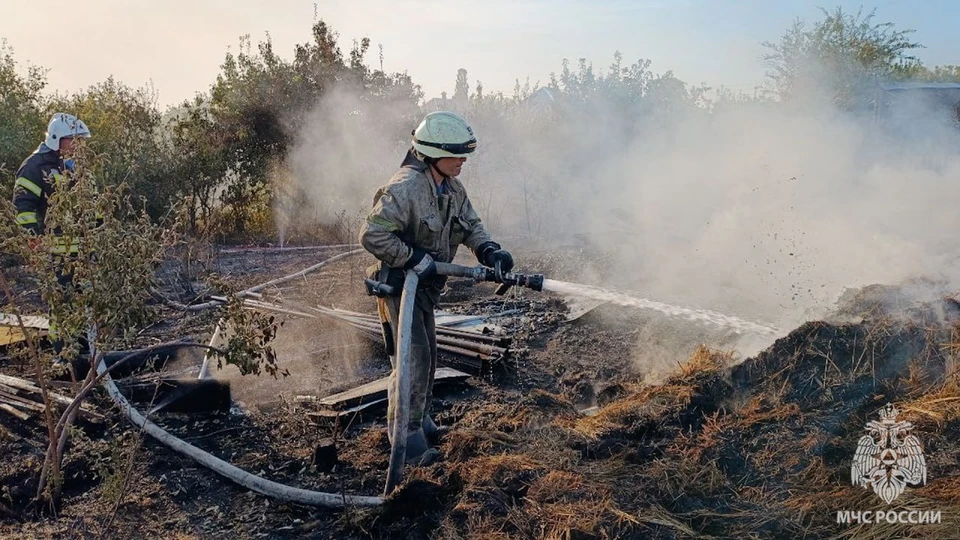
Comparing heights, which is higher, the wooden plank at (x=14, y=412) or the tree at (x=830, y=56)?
the tree at (x=830, y=56)

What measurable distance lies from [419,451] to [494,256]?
1.33 meters

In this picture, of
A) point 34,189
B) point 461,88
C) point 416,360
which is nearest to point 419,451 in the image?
point 416,360

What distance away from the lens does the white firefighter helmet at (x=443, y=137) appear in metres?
4.07

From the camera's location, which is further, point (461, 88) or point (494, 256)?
point (461, 88)

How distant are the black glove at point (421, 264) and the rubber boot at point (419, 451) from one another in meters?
1.03

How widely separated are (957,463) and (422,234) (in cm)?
302

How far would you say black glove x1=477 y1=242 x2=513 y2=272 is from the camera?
419cm

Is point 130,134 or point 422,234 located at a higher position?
point 130,134

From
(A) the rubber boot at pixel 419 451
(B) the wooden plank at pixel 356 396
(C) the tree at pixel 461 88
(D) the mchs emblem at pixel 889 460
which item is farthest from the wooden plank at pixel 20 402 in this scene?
(C) the tree at pixel 461 88

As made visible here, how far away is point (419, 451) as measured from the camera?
421cm

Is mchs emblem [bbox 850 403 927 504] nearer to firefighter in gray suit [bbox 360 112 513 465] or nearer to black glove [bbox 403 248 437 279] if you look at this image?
firefighter in gray suit [bbox 360 112 513 465]

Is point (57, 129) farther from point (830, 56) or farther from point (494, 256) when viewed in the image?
point (830, 56)

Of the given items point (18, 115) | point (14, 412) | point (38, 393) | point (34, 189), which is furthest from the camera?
point (18, 115)

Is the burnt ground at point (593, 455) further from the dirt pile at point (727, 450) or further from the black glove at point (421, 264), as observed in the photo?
the black glove at point (421, 264)
